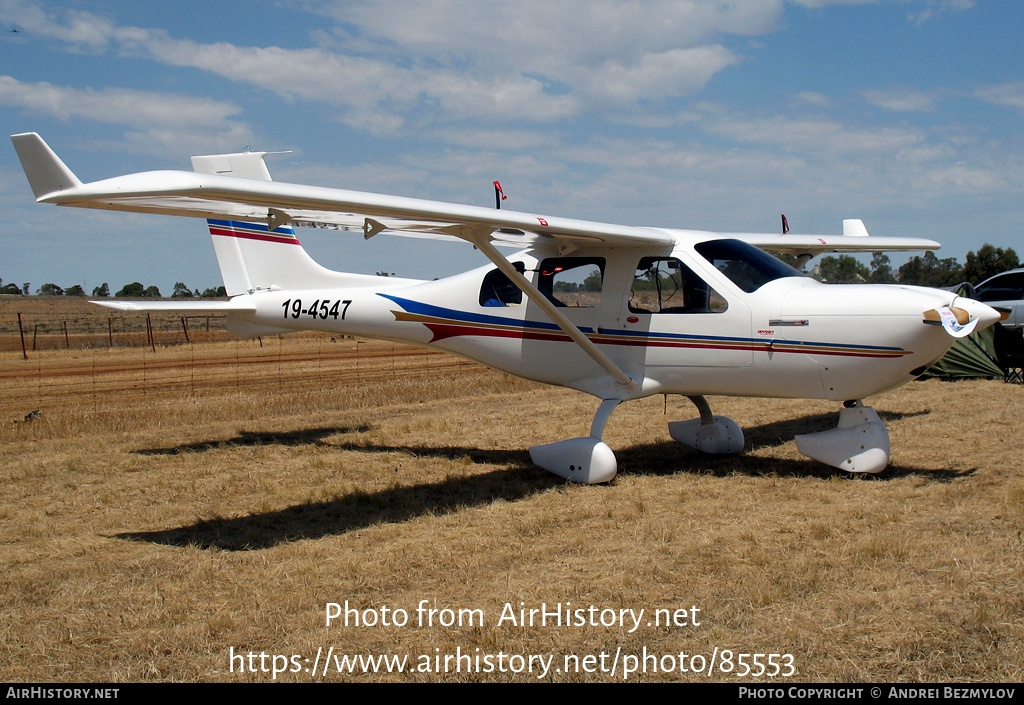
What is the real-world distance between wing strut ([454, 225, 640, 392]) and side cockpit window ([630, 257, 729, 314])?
0.61 m

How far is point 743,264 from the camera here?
7.79 m

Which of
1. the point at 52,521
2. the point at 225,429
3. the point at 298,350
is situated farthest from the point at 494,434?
the point at 298,350

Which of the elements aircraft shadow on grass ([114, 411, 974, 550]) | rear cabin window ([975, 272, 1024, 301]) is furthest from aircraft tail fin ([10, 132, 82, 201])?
rear cabin window ([975, 272, 1024, 301])

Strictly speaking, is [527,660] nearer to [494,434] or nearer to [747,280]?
[747,280]

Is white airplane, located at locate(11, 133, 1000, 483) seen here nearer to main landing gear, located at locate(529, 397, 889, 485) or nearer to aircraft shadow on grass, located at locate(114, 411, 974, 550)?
main landing gear, located at locate(529, 397, 889, 485)

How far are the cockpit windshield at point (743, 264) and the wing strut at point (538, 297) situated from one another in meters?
1.43

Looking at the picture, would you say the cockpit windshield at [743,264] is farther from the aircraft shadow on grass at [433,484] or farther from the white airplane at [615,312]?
the aircraft shadow on grass at [433,484]

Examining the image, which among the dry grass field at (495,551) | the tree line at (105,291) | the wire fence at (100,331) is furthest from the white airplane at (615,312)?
the tree line at (105,291)

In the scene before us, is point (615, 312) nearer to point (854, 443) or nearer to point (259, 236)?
point (854, 443)

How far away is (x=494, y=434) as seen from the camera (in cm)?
1075

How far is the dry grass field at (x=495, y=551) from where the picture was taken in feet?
12.5

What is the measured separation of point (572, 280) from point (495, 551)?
3.69 metres

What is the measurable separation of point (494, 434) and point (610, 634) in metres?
6.77

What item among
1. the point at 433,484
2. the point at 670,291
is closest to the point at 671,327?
the point at 670,291
